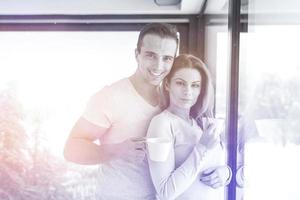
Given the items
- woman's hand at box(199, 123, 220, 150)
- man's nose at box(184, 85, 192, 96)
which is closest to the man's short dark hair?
man's nose at box(184, 85, 192, 96)

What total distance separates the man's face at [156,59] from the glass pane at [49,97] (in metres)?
0.06

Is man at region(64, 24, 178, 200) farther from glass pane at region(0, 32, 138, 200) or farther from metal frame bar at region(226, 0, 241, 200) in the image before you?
metal frame bar at region(226, 0, 241, 200)

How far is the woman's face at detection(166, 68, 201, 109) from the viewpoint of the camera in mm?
1775

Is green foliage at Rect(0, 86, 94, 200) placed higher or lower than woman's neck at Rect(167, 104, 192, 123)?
lower

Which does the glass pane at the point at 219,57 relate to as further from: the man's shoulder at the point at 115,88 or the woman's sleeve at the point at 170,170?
the man's shoulder at the point at 115,88

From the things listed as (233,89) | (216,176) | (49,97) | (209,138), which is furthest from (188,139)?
(49,97)

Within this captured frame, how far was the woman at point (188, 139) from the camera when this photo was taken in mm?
1767

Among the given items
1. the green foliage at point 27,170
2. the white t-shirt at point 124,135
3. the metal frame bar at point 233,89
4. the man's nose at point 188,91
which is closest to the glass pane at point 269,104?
the metal frame bar at point 233,89

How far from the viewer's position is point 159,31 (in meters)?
1.81

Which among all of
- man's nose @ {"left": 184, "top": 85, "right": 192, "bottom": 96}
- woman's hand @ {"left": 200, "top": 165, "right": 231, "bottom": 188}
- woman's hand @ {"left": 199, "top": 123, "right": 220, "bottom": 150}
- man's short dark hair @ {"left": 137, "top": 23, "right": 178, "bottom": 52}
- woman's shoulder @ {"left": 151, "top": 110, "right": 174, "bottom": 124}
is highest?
man's short dark hair @ {"left": 137, "top": 23, "right": 178, "bottom": 52}

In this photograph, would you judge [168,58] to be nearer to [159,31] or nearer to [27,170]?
[159,31]

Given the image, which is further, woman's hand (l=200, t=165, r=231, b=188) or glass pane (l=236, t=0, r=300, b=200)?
woman's hand (l=200, t=165, r=231, b=188)

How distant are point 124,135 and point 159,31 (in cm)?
55

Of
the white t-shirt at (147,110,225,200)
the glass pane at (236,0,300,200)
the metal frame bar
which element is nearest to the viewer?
the glass pane at (236,0,300,200)
